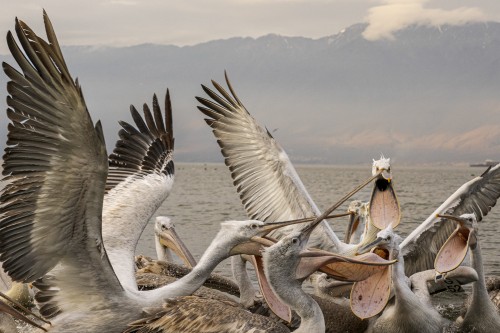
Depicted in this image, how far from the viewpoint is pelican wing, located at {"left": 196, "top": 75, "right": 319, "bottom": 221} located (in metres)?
8.32

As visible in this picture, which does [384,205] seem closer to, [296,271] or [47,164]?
[296,271]

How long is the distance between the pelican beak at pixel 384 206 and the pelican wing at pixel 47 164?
11.6ft

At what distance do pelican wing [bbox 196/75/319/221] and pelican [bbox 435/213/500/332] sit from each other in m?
1.37

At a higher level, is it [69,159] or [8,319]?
[69,159]

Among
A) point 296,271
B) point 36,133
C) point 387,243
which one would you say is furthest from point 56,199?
point 387,243

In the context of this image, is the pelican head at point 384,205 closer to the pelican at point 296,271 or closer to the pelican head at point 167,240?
the pelican head at point 167,240

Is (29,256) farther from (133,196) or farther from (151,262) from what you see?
(151,262)

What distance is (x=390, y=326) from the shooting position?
674cm

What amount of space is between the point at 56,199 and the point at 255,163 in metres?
3.75

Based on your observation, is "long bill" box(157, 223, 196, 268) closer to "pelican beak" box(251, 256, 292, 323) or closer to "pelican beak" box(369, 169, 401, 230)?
"pelican beak" box(369, 169, 401, 230)

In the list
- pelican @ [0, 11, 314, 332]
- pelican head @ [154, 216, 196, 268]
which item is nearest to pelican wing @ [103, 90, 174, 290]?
pelican @ [0, 11, 314, 332]

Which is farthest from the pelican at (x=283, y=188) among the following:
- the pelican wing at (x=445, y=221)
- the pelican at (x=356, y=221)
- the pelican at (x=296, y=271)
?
the pelican at (x=296, y=271)

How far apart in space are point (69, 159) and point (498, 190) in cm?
509

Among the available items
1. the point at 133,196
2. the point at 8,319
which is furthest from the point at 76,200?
the point at 133,196
